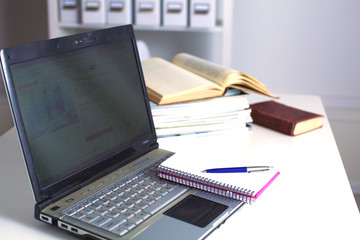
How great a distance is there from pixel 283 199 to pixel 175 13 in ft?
4.23

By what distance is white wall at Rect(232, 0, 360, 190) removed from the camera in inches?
89.6

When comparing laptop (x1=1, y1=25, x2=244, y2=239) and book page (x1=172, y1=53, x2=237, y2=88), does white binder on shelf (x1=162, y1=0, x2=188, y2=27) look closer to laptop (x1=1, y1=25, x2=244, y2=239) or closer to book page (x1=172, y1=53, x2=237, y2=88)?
book page (x1=172, y1=53, x2=237, y2=88)

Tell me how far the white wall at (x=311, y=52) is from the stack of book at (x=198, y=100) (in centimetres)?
114

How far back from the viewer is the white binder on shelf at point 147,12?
1.95 meters

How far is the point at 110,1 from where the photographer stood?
1956 millimetres

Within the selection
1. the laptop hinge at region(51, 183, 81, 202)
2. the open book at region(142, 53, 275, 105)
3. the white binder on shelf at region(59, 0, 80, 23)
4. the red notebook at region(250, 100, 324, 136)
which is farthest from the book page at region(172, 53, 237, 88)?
the white binder on shelf at region(59, 0, 80, 23)

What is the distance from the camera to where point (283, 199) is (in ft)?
2.72

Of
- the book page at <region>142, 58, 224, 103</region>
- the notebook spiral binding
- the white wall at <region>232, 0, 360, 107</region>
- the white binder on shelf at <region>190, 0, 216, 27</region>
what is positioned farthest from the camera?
the white wall at <region>232, 0, 360, 107</region>

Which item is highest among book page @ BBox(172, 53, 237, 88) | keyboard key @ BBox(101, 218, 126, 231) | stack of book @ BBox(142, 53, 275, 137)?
book page @ BBox(172, 53, 237, 88)

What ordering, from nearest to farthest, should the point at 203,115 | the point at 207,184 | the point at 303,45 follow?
the point at 207,184 < the point at 203,115 < the point at 303,45

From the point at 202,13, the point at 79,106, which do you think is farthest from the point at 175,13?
the point at 79,106

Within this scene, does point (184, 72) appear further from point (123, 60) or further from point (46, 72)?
point (46, 72)

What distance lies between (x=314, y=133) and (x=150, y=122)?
455mm

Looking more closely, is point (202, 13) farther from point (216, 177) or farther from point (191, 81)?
point (216, 177)
